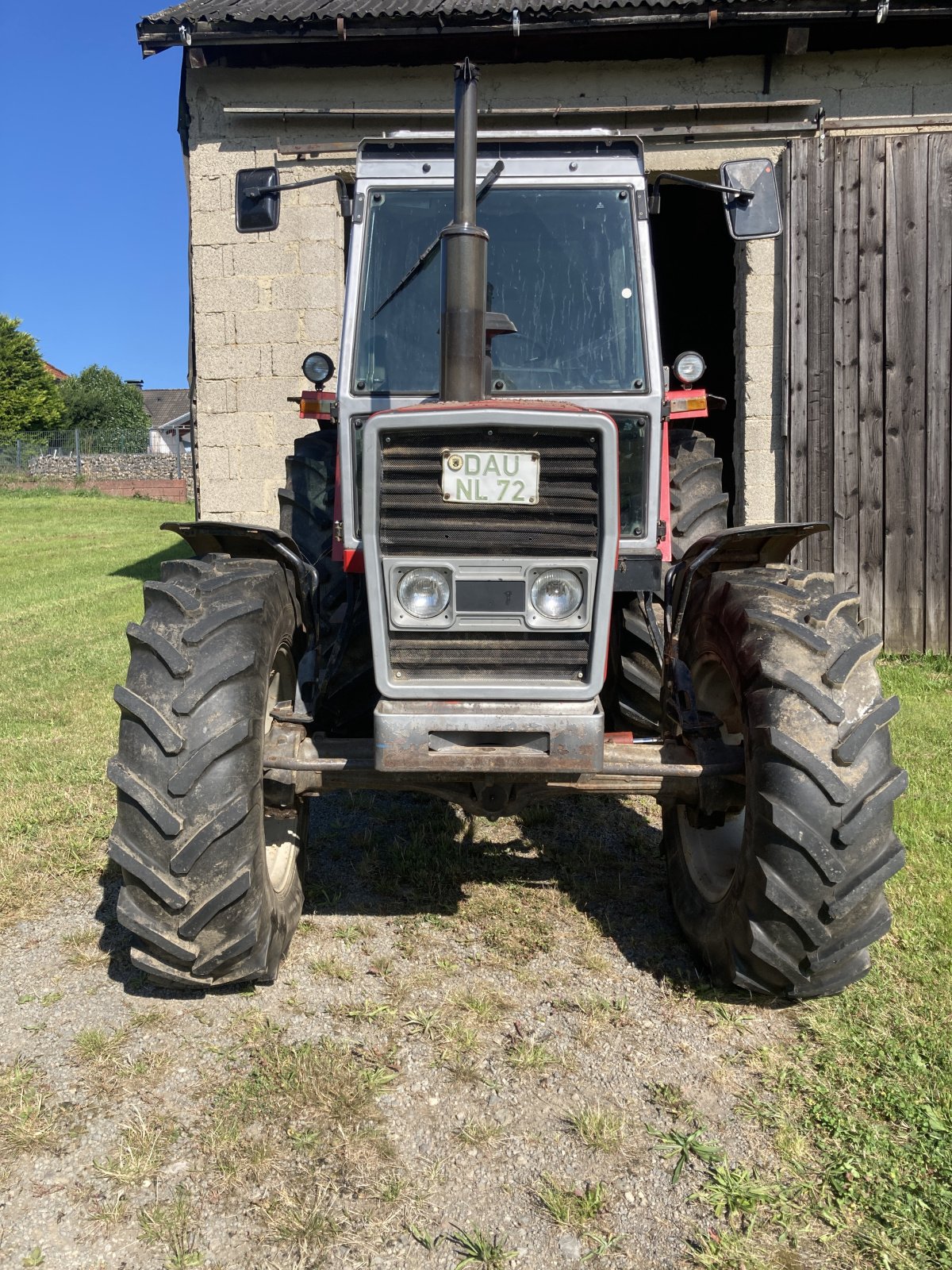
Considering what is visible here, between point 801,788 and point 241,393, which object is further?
point 241,393

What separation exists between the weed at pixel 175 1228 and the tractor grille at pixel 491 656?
4.36 ft

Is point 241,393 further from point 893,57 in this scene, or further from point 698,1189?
point 698,1189

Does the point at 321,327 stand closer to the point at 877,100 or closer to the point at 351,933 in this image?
the point at 877,100

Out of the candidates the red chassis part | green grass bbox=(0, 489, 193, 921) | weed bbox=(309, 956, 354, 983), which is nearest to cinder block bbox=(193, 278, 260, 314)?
green grass bbox=(0, 489, 193, 921)

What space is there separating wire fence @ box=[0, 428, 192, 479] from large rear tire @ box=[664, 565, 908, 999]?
28.4m

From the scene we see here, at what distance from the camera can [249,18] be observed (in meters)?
7.25

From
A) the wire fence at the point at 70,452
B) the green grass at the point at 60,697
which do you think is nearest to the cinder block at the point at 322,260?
the green grass at the point at 60,697

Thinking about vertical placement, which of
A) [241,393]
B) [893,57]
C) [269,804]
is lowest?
[269,804]

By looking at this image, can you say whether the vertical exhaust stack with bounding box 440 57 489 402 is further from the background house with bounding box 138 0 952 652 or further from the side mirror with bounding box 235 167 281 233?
the background house with bounding box 138 0 952 652

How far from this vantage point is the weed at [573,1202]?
2.14 m

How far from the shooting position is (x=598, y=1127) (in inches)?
95.2

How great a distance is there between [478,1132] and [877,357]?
664 centimetres

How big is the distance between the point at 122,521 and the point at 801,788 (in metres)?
19.3

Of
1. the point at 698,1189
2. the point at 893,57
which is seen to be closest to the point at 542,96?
the point at 893,57
